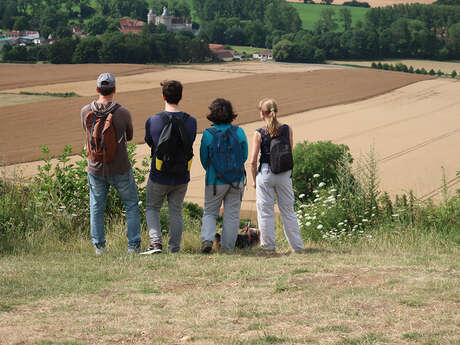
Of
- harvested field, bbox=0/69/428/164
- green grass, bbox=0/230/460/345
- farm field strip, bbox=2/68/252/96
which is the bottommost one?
harvested field, bbox=0/69/428/164

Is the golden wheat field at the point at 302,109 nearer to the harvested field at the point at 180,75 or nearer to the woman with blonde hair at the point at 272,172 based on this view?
the harvested field at the point at 180,75

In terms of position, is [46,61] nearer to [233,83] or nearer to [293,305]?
[233,83]

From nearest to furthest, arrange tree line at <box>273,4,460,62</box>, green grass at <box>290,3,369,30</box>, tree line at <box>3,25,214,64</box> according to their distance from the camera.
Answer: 1. tree line at <box>3,25,214,64</box>
2. tree line at <box>273,4,460,62</box>
3. green grass at <box>290,3,369,30</box>

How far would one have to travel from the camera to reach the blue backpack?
23.0 feet

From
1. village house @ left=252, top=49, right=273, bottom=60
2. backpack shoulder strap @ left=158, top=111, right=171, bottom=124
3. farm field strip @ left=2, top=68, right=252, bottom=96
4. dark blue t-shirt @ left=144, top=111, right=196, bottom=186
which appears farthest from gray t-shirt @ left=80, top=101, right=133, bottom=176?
village house @ left=252, top=49, right=273, bottom=60

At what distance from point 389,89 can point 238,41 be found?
206 feet

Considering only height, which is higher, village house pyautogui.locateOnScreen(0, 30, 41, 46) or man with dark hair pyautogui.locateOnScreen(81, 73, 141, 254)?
village house pyautogui.locateOnScreen(0, 30, 41, 46)

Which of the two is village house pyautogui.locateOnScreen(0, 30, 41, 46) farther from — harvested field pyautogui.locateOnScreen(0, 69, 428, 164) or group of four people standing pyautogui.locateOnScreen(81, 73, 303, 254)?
group of four people standing pyautogui.locateOnScreen(81, 73, 303, 254)

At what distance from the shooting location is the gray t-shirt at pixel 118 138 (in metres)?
6.77

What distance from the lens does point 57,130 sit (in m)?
42.3

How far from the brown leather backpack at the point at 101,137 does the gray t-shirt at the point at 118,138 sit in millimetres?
46

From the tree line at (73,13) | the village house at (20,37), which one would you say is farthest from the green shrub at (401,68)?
the village house at (20,37)

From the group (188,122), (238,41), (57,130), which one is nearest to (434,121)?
(57,130)

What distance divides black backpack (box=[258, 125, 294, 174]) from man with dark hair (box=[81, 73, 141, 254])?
1.48 m
